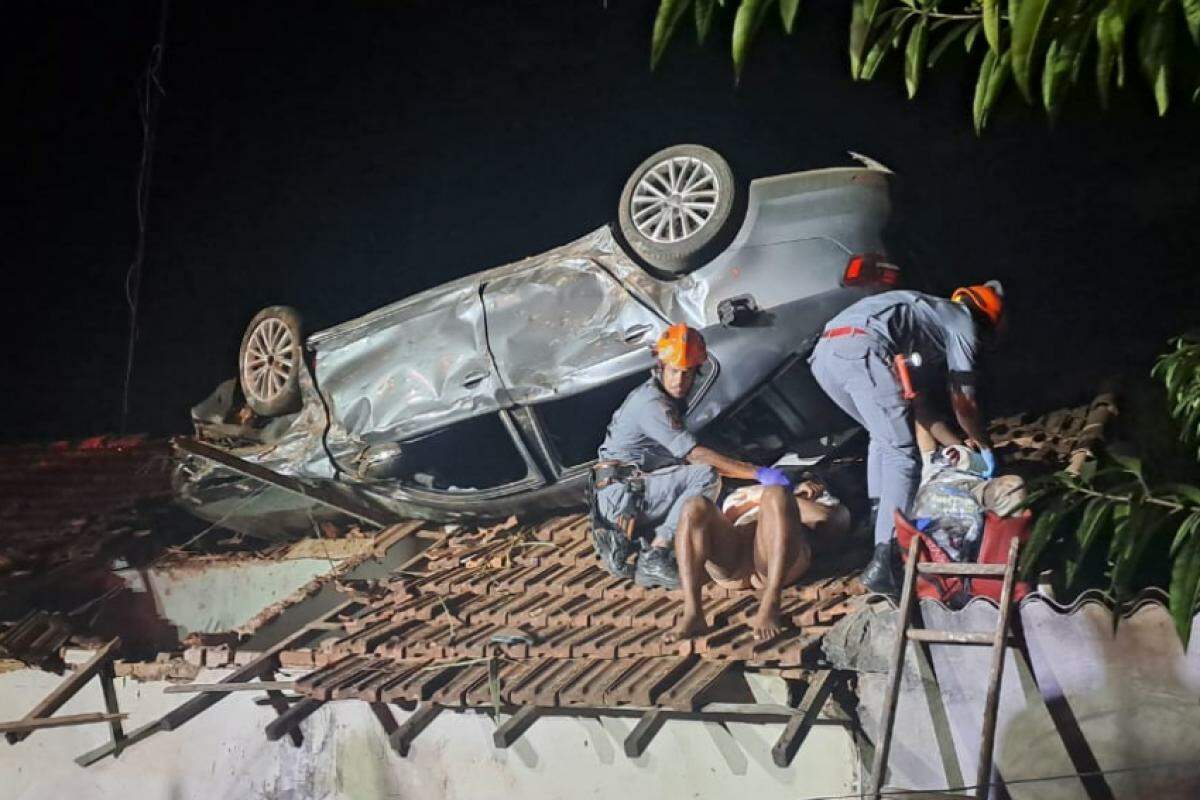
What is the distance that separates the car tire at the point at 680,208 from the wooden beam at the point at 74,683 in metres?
2.35

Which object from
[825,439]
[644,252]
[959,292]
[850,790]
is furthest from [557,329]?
[850,790]

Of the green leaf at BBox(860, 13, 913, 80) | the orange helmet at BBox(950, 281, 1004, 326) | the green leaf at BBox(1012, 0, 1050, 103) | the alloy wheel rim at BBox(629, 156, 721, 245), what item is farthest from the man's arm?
the green leaf at BBox(1012, 0, 1050, 103)

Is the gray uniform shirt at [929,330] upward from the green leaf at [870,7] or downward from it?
downward

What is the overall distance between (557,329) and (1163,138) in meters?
1.89

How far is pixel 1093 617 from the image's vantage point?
3.60m

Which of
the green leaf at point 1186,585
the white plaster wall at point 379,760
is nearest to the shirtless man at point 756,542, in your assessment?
the white plaster wall at point 379,760

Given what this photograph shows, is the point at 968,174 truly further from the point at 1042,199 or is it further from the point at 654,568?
the point at 654,568

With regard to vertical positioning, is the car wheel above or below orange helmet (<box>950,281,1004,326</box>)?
above

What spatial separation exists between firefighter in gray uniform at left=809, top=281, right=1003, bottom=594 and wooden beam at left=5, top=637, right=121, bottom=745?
2.71 meters

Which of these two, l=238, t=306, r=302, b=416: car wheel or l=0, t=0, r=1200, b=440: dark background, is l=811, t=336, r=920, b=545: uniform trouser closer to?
l=0, t=0, r=1200, b=440: dark background

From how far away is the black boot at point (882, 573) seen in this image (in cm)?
385

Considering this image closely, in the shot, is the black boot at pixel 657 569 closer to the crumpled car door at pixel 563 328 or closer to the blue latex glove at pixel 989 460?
the crumpled car door at pixel 563 328

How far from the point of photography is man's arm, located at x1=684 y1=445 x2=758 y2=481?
414cm

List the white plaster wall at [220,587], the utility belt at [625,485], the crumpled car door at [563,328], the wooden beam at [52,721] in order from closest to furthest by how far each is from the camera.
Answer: the utility belt at [625,485]
the crumpled car door at [563,328]
the white plaster wall at [220,587]
the wooden beam at [52,721]
